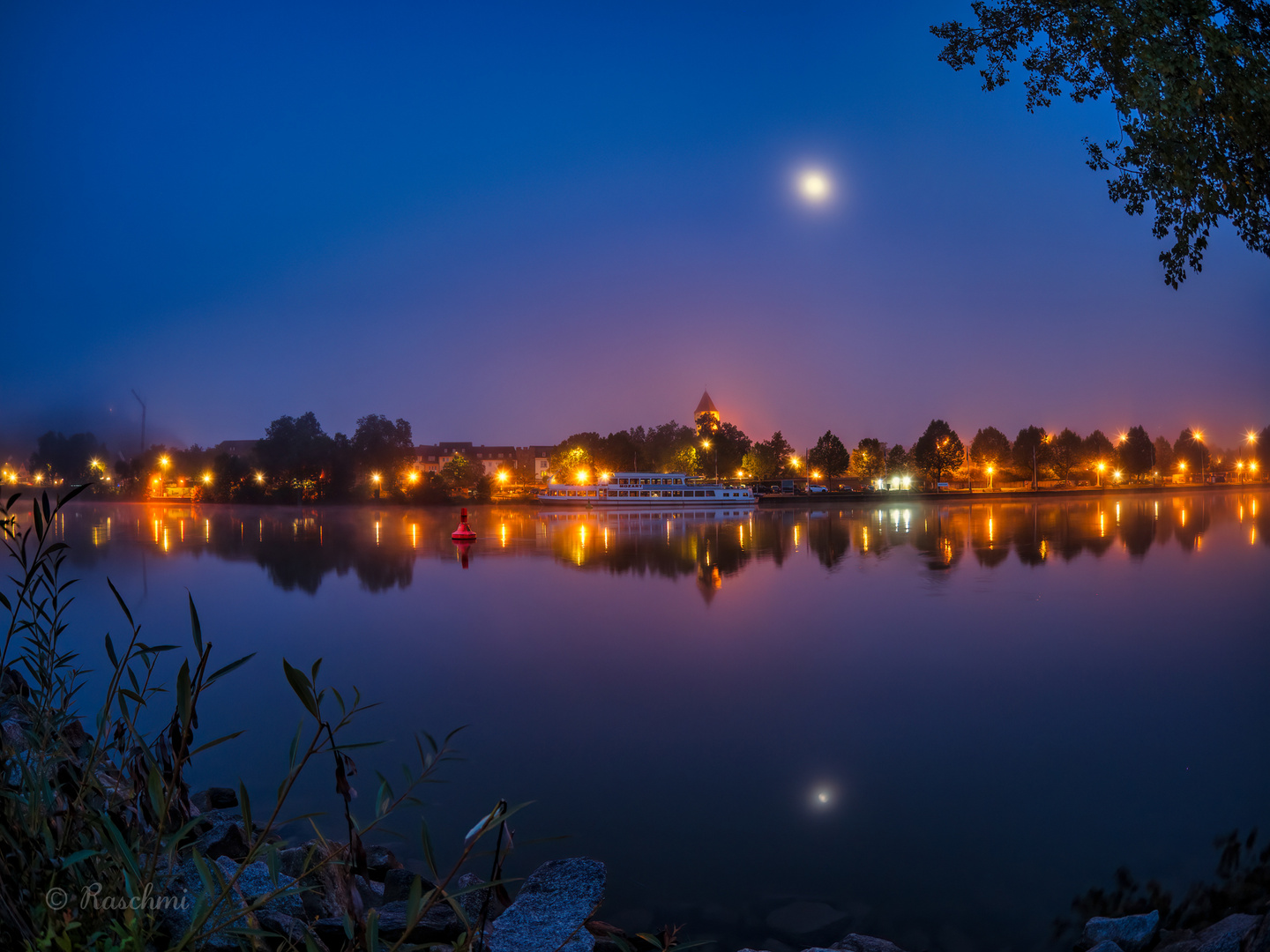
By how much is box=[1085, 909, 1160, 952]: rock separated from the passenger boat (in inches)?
2462

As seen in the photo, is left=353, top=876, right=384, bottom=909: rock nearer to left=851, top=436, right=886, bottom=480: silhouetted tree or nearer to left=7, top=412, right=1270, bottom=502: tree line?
left=7, top=412, right=1270, bottom=502: tree line

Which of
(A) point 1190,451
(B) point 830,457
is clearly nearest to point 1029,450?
(B) point 830,457

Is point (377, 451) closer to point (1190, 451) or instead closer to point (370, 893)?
point (370, 893)

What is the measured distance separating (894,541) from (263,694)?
77.3 ft

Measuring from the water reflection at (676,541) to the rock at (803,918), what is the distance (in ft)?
36.1

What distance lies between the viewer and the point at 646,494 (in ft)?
229

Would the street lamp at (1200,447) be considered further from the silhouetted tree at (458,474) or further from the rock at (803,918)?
the rock at (803,918)

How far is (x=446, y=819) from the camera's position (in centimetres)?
517

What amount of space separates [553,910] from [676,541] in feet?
87.9

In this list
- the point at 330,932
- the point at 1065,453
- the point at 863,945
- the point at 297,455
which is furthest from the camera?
the point at 1065,453

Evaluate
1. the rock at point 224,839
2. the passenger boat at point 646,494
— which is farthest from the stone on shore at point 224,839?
the passenger boat at point 646,494

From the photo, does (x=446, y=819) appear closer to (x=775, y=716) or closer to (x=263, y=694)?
(x=775, y=716)

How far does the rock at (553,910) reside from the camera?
3430mm

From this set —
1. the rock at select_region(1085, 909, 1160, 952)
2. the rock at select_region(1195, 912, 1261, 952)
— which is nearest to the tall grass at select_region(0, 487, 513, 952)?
the rock at select_region(1195, 912, 1261, 952)
